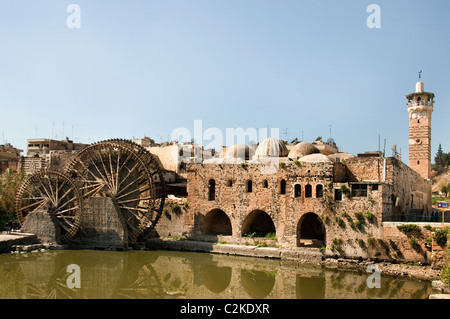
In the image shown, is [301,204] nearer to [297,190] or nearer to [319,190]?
[297,190]

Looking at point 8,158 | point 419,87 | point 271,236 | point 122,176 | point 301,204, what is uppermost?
point 419,87

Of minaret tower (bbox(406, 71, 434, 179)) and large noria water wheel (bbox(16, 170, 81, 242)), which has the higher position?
minaret tower (bbox(406, 71, 434, 179))

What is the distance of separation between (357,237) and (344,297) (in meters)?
4.51

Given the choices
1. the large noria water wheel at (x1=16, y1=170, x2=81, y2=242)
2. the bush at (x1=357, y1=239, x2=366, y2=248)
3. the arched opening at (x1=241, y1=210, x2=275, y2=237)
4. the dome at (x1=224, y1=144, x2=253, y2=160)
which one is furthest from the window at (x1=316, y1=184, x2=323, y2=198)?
the large noria water wheel at (x1=16, y1=170, x2=81, y2=242)

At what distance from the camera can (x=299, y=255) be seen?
17.4 meters

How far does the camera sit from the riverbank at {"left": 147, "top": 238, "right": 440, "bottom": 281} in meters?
14.9

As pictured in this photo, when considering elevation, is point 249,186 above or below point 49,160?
below

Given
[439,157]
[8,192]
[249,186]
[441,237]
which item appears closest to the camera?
[441,237]

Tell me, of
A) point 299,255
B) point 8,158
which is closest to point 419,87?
point 299,255

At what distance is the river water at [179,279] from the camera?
1310cm

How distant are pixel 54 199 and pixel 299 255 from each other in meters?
12.2

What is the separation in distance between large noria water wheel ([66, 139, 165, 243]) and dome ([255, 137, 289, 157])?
555 cm

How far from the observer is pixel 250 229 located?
2150 cm

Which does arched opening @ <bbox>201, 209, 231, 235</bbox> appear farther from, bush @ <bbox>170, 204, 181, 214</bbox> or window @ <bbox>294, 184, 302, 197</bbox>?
window @ <bbox>294, 184, 302, 197</bbox>
